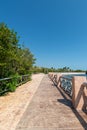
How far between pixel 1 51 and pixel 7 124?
5119 mm

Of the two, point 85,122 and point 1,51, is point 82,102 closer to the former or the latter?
point 85,122

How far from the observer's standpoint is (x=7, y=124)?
4.37 metres

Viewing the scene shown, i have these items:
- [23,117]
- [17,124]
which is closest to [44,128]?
[17,124]

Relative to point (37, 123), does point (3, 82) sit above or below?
above

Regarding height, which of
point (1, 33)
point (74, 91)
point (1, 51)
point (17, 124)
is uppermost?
point (1, 33)

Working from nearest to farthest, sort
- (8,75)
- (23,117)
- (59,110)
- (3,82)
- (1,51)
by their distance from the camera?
(23,117), (59,110), (1,51), (3,82), (8,75)

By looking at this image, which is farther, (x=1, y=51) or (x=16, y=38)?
(x=16, y=38)

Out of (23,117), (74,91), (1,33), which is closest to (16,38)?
(1,33)

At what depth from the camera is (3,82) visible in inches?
373

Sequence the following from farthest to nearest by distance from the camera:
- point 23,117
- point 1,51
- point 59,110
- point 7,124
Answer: point 1,51
point 59,110
point 23,117
point 7,124

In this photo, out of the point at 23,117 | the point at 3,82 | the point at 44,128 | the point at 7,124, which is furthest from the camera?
the point at 3,82

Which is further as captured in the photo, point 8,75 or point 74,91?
point 8,75

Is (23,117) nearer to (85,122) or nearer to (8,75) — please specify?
(85,122)

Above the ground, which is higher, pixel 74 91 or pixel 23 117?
pixel 74 91
